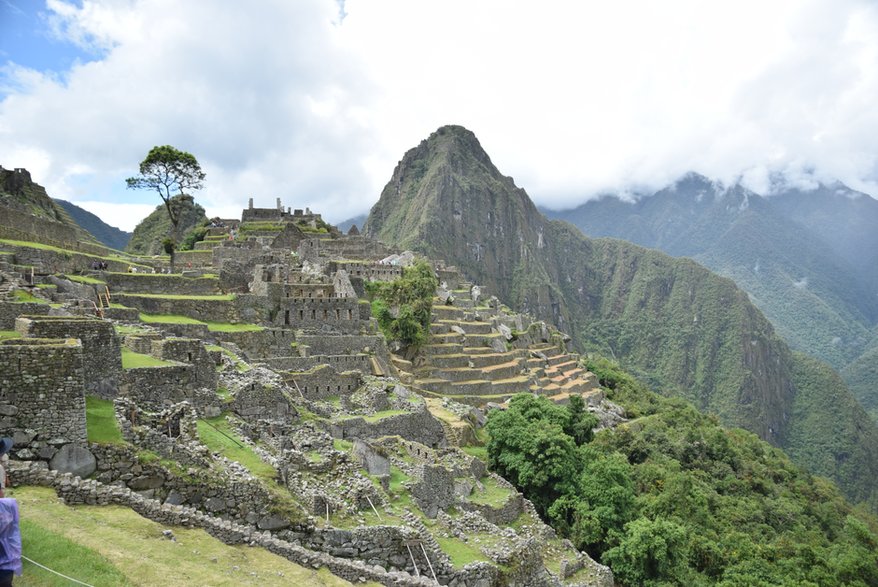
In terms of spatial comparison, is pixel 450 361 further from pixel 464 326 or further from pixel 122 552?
pixel 122 552

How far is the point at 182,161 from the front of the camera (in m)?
37.2

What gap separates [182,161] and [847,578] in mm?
45486

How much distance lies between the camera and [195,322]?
21703mm

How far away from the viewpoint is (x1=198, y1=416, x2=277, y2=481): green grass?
1108 cm

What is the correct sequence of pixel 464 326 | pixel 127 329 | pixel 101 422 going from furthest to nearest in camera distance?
pixel 464 326, pixel 127 329, pixel 101 422

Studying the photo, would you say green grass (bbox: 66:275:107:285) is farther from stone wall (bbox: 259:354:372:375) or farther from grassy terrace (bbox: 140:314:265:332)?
stone wall (bbox: 259:354:372:375)

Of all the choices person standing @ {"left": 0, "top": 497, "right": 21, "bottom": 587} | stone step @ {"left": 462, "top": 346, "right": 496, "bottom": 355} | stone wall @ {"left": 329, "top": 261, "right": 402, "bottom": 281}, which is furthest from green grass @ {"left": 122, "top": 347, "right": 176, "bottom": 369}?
stone step @ {"left": 462, "top": 346, "right": 496, "bottom": 355}

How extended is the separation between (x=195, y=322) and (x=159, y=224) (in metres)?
51.7

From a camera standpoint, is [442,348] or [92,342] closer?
[92,342]

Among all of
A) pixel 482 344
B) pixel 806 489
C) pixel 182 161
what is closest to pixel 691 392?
pixel 806 489

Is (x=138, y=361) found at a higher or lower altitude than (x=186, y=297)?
lower

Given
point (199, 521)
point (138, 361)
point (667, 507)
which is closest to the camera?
point (199, 521)

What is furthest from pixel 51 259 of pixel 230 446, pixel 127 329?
pixel 230 446

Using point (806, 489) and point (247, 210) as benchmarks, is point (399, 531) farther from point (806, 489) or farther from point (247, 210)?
point (806, 489)
